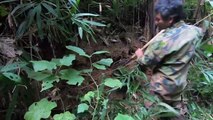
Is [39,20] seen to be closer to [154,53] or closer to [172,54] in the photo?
[154,53]

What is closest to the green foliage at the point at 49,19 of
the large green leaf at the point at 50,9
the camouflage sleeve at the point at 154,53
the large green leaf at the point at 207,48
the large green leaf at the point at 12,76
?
the large green leaf at the point at 50,9

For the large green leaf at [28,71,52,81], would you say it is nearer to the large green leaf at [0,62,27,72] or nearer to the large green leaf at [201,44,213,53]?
the large green leaf at [0,62,27,72]

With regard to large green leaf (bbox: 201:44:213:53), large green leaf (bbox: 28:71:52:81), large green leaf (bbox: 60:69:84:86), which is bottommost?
large green leaf (bbox: 201:44:213:53)

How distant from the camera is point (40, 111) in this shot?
2.12 m

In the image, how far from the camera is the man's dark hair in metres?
2.26

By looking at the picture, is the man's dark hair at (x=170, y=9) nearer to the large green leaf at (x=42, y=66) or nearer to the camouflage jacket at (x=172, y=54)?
the camouflage jacket at (x=172, y=54)

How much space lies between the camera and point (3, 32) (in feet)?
8.36

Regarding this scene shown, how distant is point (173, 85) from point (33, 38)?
1141 mm

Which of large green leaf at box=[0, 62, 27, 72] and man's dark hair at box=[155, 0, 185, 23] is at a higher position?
man's dark hair at box=[155, 0, 185, 23]

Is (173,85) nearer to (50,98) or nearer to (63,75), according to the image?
(63,75)

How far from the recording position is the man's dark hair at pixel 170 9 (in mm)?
2256

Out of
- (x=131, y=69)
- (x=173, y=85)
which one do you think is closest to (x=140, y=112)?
(x=173, y=85)

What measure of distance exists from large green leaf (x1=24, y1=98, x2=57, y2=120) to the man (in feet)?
2.29

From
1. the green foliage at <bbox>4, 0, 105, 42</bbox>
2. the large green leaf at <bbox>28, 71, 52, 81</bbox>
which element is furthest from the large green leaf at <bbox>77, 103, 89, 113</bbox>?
the green foliage at <bbox>4, 0, 105, 42</bbox>
